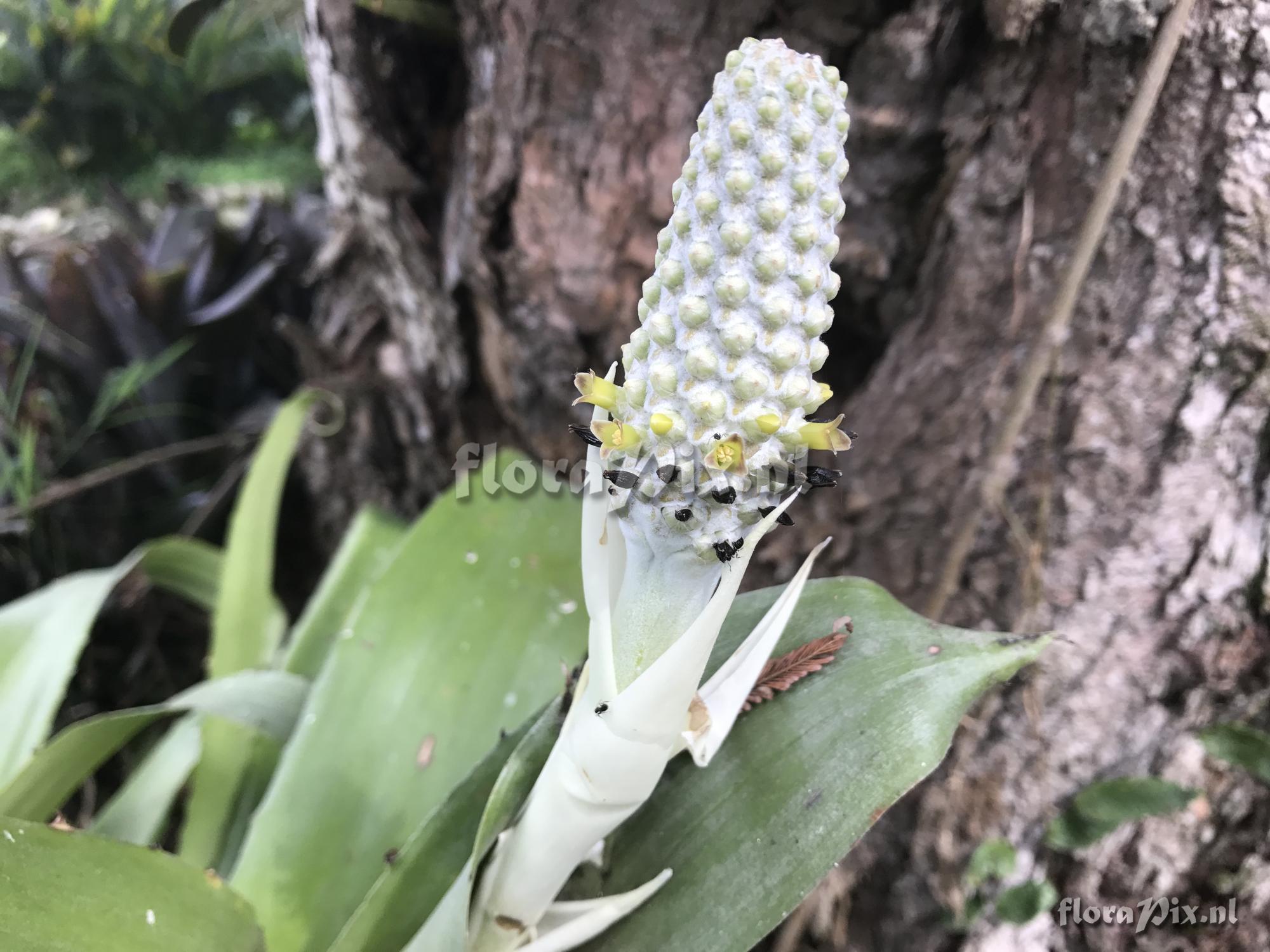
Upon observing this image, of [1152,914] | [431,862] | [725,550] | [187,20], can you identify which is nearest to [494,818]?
[431,862]

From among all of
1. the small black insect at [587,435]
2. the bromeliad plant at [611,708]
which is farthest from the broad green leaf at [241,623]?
the small black insect at [587,435]

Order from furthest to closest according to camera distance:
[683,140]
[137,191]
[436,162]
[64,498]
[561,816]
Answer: [137,191] → [64,498] → [436,162] → [683,140] → [561,816]

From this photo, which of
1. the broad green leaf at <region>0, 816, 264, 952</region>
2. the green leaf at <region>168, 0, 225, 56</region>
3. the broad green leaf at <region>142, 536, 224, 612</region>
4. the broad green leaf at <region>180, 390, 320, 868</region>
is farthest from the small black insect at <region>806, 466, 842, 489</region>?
the green leaf at <region>168, 0, 225, 56</region>

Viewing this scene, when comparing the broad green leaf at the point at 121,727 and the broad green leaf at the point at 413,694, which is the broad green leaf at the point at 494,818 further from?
the broad green leaf at the point at 121,727

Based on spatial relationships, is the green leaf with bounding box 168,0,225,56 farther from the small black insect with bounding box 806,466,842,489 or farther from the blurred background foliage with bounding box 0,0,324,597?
the small black insect with bounding box 806,466,842,489

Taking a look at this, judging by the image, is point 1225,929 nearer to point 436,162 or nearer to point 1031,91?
point 1031,91

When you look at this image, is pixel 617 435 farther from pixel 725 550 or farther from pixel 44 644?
pixel 44 644

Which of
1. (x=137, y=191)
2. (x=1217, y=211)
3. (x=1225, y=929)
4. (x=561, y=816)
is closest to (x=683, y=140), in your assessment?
(x=1217, y=211)
